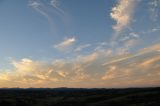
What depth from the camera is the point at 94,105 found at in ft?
277

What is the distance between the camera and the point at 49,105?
91.4m

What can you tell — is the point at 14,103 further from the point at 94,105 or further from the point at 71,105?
the point at 94,105

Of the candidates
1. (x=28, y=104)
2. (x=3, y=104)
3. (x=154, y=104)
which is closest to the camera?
(x=154, y=104)

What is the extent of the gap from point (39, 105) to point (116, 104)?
23909 mm

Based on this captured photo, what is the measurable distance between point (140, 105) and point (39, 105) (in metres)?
32.5

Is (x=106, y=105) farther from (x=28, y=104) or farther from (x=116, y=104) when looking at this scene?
(x=28, y=104)

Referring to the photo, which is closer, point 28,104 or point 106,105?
point 106,105

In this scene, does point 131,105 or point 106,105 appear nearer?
point 131,105

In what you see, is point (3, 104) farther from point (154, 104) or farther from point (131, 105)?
point (154, 104)

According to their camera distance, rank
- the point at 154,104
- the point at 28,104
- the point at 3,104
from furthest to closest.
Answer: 1. the point at 28,104
2. the point at 3,104
3. the point at 154,104

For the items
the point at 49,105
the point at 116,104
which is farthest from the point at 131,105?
the point at 49,105

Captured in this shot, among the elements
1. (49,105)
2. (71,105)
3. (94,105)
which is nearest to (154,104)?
(94,105)

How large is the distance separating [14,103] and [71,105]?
57.1ft

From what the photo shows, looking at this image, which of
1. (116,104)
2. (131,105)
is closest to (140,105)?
(131,105)
